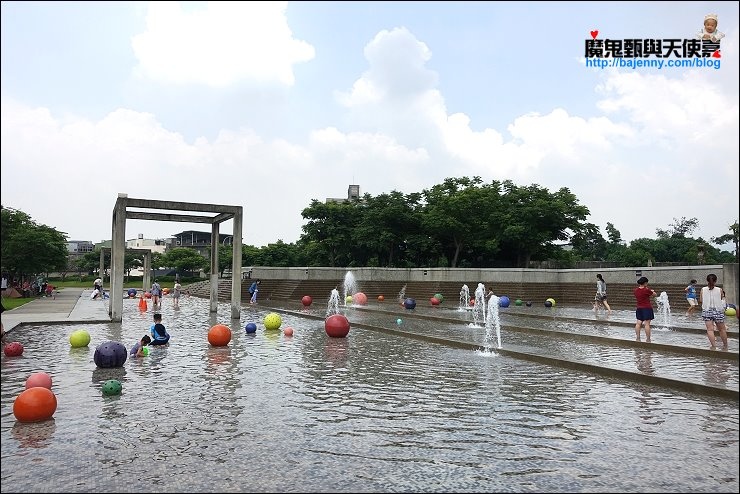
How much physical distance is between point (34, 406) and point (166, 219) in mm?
21894

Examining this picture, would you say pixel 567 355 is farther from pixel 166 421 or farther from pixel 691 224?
pixel 691 224

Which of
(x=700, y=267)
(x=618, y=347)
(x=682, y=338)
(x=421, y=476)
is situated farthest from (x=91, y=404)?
(x=700, y=267)

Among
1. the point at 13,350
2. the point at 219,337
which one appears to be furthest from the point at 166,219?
the point at 13,350

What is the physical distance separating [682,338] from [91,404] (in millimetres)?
16891

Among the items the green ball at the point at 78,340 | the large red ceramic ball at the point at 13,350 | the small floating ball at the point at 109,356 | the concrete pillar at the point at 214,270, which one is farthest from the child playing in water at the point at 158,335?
the concrete pillar at the point at 214,270

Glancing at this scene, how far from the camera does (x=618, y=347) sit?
17.0 meters

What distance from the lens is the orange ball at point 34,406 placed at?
8.41 m

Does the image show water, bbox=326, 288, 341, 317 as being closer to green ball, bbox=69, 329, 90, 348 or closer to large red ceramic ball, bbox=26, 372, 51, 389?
green ball, bbox=69, 329, 90, 348

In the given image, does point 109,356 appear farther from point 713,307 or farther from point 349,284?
point 349,284

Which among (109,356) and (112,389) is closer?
(112,389)

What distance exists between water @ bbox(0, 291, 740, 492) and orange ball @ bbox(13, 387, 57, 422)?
0.15 m

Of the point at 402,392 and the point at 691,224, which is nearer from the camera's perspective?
the point at 402,392

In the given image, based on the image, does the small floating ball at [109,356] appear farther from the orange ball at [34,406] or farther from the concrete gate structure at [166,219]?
the concrete gate structure at [166,219]

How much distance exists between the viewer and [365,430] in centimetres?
809
